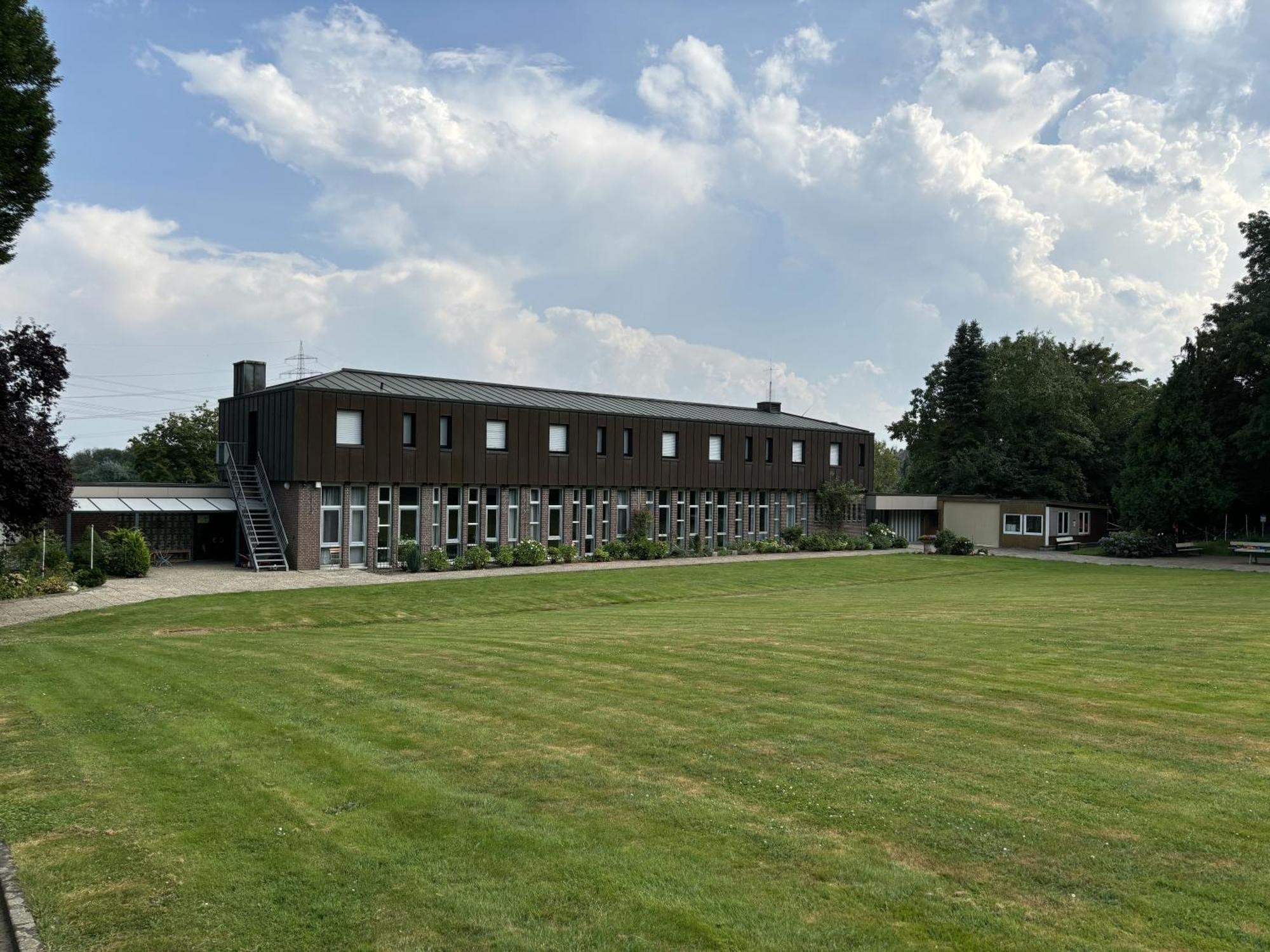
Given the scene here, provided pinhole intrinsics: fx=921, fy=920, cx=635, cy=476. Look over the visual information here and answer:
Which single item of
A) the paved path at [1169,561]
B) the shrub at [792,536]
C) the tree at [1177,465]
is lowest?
the paved path at [1169,561]

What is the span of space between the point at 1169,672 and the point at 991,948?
810 cm

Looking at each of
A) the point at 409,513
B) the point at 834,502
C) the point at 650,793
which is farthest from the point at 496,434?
the point at 650,793

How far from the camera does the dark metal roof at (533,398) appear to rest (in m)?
35.0

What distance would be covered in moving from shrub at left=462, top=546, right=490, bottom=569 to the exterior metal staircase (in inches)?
238

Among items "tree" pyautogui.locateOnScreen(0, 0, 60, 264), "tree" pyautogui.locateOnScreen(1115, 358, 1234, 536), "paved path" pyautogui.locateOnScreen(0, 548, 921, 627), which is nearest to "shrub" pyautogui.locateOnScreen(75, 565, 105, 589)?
"paved path" pyautogui.locateOnScreen(0, 548, 921, 627)

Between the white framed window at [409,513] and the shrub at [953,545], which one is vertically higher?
the white framed window at [409,513]

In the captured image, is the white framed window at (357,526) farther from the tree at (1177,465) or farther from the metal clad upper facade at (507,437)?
the tree at (1177,465)

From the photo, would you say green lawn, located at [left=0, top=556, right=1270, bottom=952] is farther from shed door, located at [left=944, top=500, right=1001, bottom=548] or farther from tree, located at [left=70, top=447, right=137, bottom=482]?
tree, located at [left=70, top=447, right=137, bottom=482]

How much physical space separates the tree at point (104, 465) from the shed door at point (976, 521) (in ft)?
156

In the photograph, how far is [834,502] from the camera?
48.3 meters

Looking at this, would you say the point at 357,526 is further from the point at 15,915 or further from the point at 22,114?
the point at 15,915

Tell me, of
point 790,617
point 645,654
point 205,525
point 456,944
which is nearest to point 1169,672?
point 645,654

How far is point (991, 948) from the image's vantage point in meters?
4.69

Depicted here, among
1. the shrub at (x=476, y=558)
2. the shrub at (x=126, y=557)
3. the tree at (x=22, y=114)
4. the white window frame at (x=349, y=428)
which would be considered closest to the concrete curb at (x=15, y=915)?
the tree at (x=22, y=114)
